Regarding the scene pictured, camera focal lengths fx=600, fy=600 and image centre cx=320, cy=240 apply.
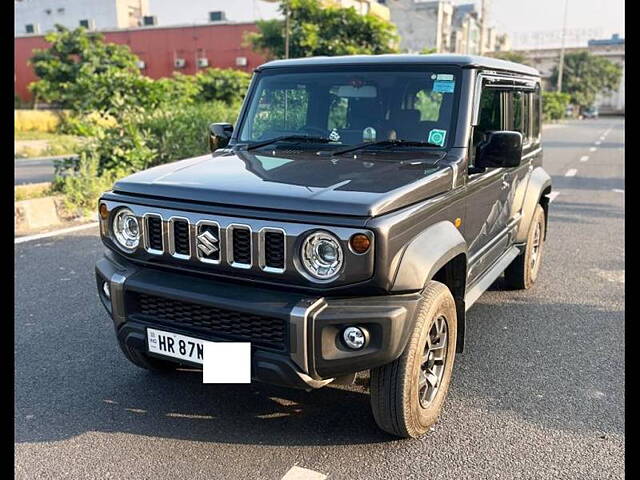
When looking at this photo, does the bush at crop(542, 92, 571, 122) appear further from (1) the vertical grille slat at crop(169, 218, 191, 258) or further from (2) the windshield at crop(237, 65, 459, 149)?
(1) the vertical grille slat at crop(169, 218, 191, 258)

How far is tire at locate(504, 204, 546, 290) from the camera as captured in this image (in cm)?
545

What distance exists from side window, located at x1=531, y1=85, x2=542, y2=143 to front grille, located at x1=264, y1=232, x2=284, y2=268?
11.6 ft

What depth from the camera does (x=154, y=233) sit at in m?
3.08

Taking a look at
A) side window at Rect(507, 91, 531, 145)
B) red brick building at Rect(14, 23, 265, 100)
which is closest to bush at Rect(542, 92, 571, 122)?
red brick building at Rect(14, 23, 265, 100)

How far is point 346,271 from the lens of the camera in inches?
105

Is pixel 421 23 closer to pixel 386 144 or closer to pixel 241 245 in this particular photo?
pixel 386 144

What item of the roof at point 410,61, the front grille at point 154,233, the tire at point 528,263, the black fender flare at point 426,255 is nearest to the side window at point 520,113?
the roof at point 410,61

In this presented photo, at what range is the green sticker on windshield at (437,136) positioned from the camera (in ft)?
11.9

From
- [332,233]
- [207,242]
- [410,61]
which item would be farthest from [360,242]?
[410,61]

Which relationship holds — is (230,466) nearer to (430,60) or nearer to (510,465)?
(510,465)

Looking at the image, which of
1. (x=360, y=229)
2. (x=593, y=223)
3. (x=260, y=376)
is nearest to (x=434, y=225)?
(x=360, y=229)

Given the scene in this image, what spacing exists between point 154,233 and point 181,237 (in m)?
0.18

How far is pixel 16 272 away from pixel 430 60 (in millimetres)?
4505
